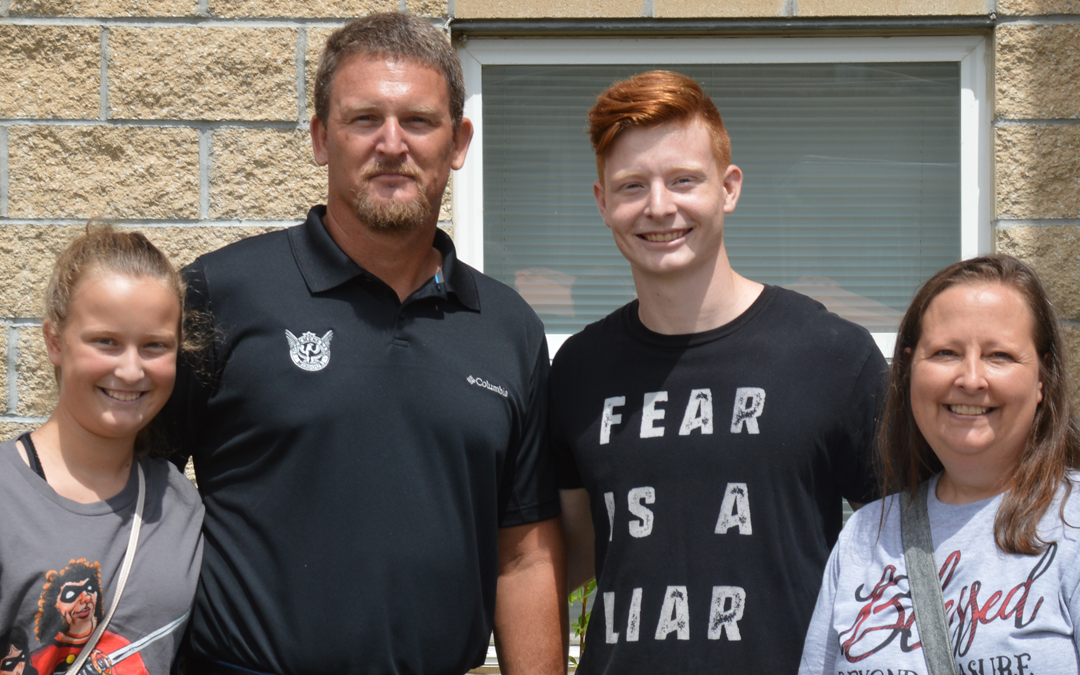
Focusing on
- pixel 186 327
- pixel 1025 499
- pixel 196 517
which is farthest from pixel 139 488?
pixel 1025 499

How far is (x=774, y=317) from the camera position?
2.17m

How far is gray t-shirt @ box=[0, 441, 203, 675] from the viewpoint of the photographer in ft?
5.78

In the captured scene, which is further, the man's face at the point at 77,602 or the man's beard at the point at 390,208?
the man's beard at the point at 390,208

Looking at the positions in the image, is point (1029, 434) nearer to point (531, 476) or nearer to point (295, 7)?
point (531, 476)

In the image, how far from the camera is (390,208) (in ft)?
7.19

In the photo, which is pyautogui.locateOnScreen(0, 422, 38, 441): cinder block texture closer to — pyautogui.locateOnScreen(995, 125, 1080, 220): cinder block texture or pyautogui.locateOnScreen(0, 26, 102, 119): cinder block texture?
pyautogui.locateOnScreen(0, 26, 102, 119): cinder block texture

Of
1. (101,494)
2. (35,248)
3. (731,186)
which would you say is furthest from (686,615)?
(35,248)

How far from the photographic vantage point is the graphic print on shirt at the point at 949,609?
161 cm

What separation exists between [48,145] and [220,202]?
1.86 ft

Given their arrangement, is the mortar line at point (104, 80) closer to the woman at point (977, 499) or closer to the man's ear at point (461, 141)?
the man's ear at point (461, 141)

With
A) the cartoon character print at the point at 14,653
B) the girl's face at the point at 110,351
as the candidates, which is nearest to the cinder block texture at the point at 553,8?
the girl's face at the point at 110,351

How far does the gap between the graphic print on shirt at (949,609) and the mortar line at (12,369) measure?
2610 millimetres

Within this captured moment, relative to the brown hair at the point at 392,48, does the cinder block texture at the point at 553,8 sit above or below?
above

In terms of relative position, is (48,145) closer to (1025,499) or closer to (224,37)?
(224,37)
